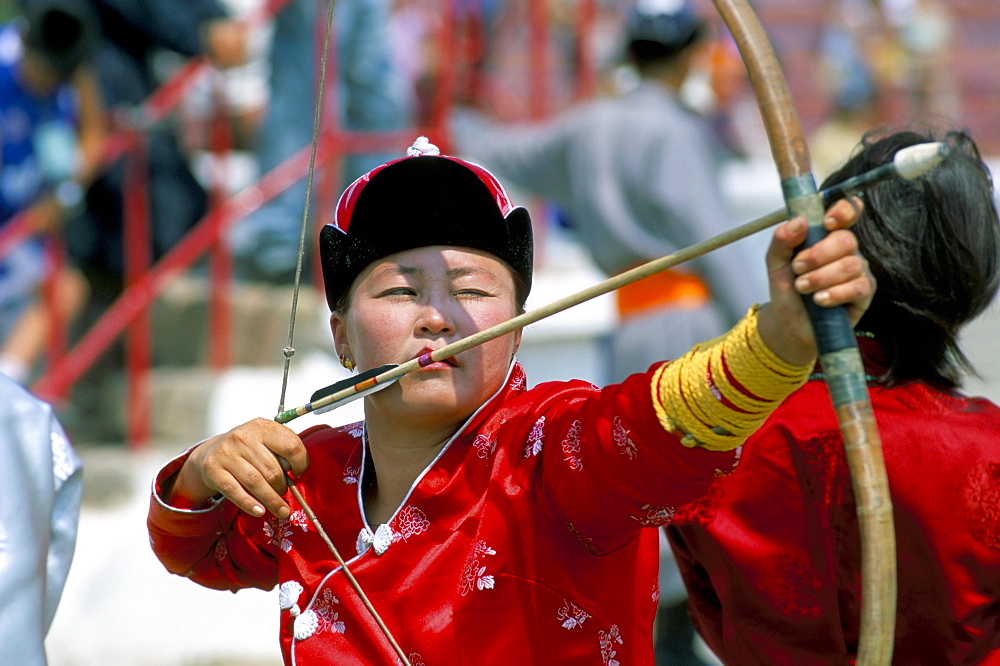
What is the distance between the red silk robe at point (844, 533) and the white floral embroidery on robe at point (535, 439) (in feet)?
0.89

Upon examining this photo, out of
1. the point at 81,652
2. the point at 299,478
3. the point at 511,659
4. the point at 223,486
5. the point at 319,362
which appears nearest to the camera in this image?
the point at 511,659

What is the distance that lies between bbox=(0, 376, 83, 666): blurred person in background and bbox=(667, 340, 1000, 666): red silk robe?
954 millimetres

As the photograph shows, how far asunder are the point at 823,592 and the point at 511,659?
52 cm

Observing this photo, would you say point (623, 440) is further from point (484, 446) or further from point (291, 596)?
point (291, 596)

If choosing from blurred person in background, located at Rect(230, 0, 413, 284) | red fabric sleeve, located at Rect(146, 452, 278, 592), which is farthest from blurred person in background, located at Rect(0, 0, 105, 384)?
red fabric sleeve, located at Rect(146, 452, 278, 592)

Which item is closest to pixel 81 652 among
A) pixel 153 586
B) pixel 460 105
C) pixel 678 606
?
pixel 153 586

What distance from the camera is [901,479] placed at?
69.7 inches

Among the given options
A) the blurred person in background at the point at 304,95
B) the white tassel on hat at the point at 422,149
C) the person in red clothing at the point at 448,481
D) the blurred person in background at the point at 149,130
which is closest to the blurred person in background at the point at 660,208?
the blurred person in background at the point at 304,95

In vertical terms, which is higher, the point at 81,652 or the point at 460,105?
the point at 460,105

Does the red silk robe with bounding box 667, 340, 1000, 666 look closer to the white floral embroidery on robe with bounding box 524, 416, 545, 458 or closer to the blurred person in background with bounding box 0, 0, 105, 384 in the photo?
the white floral embroidery on robe with bounding box 524, 416, 545, 458

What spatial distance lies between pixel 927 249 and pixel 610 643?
73 centimetres

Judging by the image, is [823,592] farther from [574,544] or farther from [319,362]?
[319,362]

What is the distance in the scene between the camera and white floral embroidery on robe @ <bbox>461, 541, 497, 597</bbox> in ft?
5.36

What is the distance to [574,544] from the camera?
1.63 m
